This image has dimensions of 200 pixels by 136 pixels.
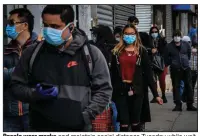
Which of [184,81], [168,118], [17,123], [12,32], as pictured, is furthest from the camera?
[184,81]

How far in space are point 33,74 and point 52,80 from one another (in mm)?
154

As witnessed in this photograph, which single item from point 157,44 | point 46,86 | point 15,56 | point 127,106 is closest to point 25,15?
point 15,56

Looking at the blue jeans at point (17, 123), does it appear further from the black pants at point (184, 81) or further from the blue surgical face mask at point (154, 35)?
the blue surgical face mask at point (154, 35)

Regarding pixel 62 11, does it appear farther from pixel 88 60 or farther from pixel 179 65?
pixel 179 65

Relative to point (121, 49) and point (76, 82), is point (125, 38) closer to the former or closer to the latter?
point (121, 49)

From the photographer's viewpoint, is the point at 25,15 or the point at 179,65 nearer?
the point at 25,15

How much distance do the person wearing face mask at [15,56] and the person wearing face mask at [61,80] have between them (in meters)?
0.41

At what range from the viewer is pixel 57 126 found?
3.80 m

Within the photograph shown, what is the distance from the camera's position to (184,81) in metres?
9.13

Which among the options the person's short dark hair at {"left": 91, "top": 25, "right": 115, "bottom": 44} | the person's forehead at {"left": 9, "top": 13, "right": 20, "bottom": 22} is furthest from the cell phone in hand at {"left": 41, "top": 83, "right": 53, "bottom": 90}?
the person's short dark hair at {"left": 91, "top": 25, "right": 115, "bottom": 44}

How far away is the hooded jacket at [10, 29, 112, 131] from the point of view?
3.71 meters

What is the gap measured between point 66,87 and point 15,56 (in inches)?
32.6

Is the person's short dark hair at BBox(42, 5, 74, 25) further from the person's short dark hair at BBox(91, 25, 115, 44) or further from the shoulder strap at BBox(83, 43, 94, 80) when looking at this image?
the person's short dark hair at BBox(91, 25, 115, 44)
